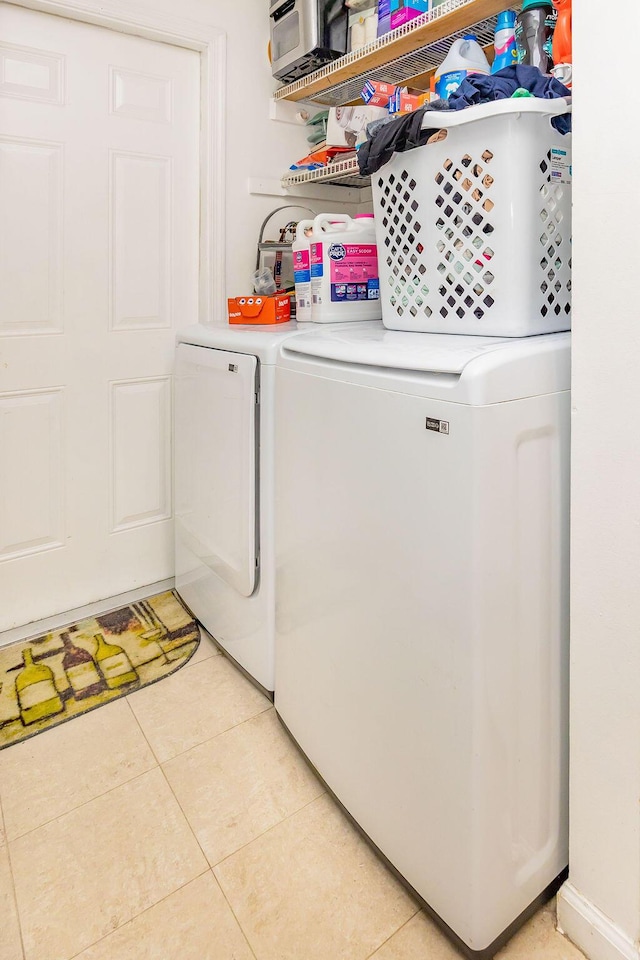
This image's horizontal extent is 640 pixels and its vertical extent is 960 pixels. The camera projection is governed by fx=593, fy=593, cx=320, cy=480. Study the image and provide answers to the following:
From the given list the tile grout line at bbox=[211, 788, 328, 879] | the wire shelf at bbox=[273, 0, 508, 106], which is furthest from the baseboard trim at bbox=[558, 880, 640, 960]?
the wire shelf at bbox=[273, 0, 508, 106]

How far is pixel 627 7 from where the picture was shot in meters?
0.75

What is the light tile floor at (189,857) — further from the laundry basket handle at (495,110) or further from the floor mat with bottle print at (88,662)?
the laundry basket handle at (495,110)

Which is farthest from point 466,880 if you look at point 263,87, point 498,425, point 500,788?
point 263,87

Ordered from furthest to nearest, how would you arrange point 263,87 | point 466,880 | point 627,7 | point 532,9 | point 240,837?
1. point 263,87
2. point 532,9
3. point 240,837
4. point 466,880
5. point 627,7

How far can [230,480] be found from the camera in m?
1.55

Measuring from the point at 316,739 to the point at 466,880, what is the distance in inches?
17.4

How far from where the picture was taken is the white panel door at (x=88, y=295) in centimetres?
177

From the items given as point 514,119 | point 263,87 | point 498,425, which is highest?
point 263,87

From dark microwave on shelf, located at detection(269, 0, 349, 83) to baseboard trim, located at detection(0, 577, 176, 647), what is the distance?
6.05ft

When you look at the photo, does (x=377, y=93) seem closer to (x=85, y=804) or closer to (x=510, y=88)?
(x=510, y=88)

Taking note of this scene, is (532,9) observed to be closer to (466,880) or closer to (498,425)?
(498,425)

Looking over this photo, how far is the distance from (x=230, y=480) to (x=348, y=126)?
1202 millimetres

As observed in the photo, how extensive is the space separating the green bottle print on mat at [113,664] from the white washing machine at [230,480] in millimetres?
261

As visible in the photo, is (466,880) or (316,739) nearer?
(466,880)
